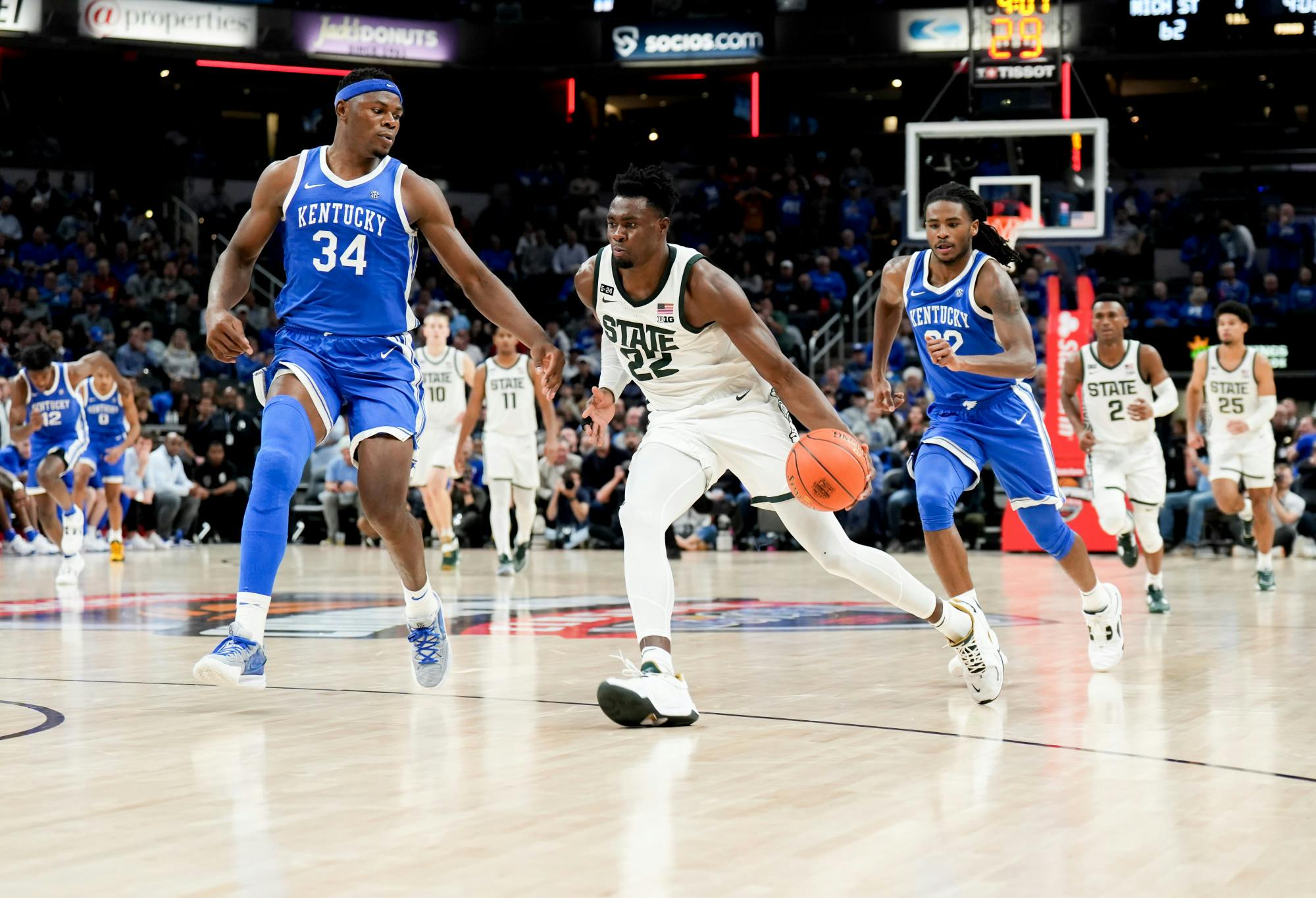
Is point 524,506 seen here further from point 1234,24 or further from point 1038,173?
point 1234,24

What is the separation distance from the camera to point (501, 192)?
27.3 meters

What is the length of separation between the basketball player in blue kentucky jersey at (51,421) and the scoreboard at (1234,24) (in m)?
16.3

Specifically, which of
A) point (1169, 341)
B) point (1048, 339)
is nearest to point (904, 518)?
point (1048, 339)

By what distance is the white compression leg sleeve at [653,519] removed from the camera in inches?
200

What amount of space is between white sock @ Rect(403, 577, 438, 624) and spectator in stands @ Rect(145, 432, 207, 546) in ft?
42.2

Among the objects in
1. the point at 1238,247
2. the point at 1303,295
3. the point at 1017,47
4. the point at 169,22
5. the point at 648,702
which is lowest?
the point at 648,702

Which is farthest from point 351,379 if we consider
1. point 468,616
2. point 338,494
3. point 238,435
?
point 238,435

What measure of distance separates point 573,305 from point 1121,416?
1473cm

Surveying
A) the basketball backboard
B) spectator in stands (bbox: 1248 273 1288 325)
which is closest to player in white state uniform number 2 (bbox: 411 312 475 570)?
the basketball backboard

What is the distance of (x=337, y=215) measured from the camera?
17.7ft

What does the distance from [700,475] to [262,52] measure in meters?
22.1

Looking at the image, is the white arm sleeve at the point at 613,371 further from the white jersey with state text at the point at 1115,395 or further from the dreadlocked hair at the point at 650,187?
the white jersey with state text at the point at 1115,395

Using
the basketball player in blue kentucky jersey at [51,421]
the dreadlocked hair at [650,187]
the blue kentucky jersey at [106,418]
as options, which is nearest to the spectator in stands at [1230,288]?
the blue kentucky jersey at [106,418]

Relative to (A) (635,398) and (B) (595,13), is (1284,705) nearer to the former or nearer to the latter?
(A) (635,398)
